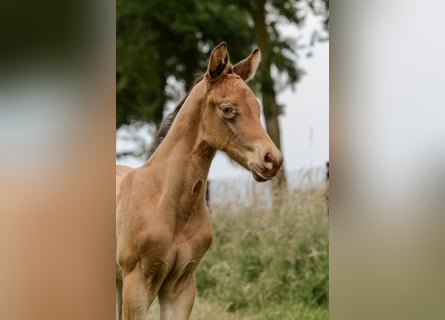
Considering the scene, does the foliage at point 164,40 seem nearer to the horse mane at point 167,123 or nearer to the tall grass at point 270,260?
the tall grass at point 270,260

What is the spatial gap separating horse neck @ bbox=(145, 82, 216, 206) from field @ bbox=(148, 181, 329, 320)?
1.51 meters

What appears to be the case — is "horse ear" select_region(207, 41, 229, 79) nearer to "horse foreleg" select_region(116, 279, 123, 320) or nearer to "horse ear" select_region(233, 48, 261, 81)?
"horse ear" select_region(233, 48, 261, 81)

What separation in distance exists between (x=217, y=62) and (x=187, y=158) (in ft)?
0.97

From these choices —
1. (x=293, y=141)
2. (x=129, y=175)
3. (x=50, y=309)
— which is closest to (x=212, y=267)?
(x=293, y=141)

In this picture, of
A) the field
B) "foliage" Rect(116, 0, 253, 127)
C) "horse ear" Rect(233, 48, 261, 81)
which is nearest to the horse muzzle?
"horse ear" Rect(233, 48, 261, 81)

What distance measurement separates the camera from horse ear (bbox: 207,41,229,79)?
77.8 inches

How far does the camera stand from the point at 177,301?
2.15 meters

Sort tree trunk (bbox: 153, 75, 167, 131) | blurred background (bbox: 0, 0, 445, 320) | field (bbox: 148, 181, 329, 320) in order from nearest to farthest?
blurred background (bbox: 0, 0, 445, 320) < field (bbox: 148, 181, 329, 320) < tree trunk (bbox: 153, 75, 167, 131)

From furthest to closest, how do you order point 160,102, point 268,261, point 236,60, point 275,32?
point 160,102, point 275,32, point 236,60, point 268,261

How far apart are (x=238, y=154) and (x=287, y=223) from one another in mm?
2034

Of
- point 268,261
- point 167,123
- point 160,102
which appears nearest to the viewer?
point 167,123

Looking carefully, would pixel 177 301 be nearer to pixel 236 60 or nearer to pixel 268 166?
pixel 268 166

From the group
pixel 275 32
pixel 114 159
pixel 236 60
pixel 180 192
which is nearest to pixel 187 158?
pixel 180 192

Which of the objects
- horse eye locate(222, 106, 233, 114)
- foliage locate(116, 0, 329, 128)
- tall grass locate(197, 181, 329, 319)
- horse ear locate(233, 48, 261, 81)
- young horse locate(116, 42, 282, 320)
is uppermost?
foliage locate(116, 0, 329, 128)
